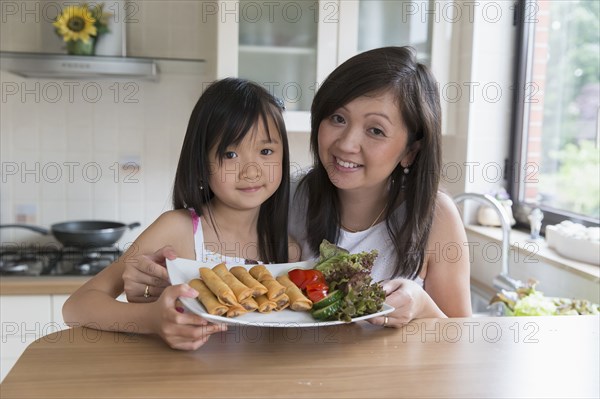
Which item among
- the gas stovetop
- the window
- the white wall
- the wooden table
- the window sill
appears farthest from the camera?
the white wall

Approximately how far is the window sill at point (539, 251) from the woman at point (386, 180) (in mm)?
614

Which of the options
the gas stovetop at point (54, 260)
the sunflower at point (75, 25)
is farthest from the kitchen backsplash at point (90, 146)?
the sunflower at point (75, 25)

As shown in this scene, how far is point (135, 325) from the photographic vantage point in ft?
2.76

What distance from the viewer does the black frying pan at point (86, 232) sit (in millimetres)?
2275

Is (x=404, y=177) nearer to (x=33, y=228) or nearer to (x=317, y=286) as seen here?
(x=317, y=286)

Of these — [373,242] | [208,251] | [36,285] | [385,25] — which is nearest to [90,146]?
[36,285]

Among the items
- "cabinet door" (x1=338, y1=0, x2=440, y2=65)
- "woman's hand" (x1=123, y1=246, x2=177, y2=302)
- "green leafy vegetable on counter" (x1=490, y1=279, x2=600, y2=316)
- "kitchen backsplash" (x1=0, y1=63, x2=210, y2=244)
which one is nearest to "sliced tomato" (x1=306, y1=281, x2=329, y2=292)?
"woman's hand" (x1=123, y1=246, x2=177, y2=302)

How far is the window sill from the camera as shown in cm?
175

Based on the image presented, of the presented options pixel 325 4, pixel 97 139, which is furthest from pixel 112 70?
pixel 325 4

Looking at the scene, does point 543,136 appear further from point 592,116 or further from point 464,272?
point 464,272

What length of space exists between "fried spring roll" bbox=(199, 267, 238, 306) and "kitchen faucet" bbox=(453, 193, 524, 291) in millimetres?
1107

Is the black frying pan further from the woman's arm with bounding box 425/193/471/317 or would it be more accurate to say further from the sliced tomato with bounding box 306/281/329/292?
the sliced tomato with bounding box 306/281/329/292

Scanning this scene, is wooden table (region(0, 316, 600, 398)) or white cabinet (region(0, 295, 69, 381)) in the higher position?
wooden table (region(0, 316, 600, 398))

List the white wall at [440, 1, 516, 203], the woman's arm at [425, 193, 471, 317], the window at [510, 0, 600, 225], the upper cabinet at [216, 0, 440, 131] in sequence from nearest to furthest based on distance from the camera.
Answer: the woman's arm at [425, 193, 471, 317]
the window at [510, 0, 600, 225]
the upper cabinet at [216, 0, 440, 131]
the white wall at [440, 1, 516, 203]
